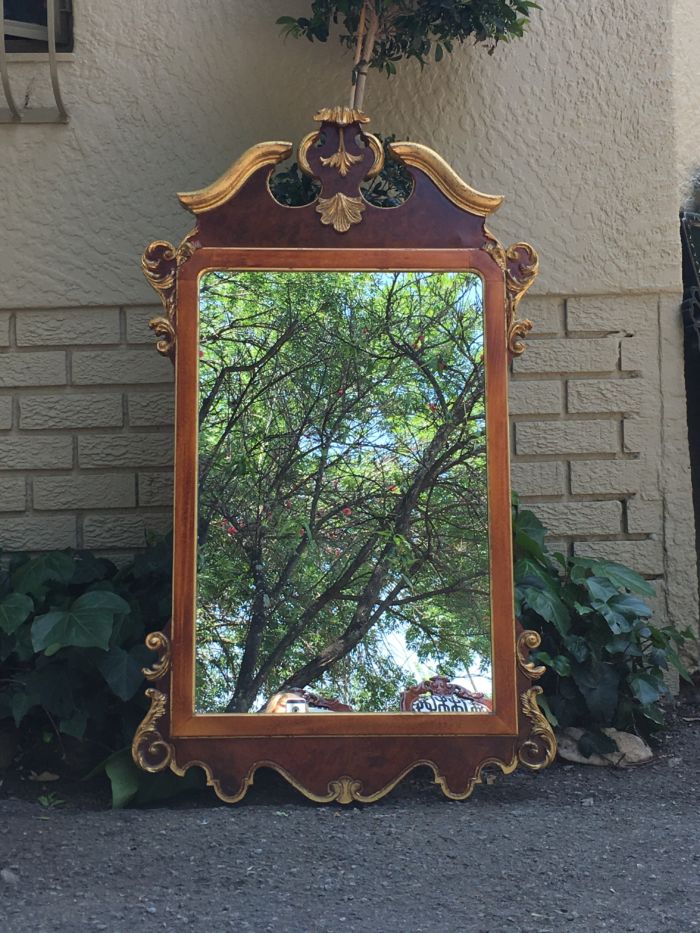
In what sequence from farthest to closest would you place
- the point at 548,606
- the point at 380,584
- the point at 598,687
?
the point at 598,687 < the point at 548,606 < the point at 380,584

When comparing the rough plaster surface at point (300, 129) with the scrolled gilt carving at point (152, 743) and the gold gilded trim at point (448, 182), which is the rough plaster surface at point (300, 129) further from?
the scrolled gilt carving at point (152, 743)

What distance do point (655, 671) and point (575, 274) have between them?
146cm

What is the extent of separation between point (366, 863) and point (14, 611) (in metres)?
1.30

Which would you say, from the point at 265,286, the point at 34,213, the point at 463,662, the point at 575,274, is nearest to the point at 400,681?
the point at 463,662

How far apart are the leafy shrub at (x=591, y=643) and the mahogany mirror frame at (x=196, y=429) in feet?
1.23

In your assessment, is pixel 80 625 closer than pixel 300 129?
Yes

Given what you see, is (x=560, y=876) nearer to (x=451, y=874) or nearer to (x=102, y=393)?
(x=451, y=874)

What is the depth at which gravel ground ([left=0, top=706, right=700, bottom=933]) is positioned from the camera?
220cm

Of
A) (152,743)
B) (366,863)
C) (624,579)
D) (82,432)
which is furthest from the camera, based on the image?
(82,432)

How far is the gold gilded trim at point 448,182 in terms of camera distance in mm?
2965

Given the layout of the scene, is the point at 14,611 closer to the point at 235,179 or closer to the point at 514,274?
the point at 235,179

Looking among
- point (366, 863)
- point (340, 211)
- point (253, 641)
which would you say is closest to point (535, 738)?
point (366, 863)

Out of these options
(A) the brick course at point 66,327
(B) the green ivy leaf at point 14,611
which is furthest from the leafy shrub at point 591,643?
(A) the brick course at point 66,327

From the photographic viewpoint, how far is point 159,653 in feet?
9.36
